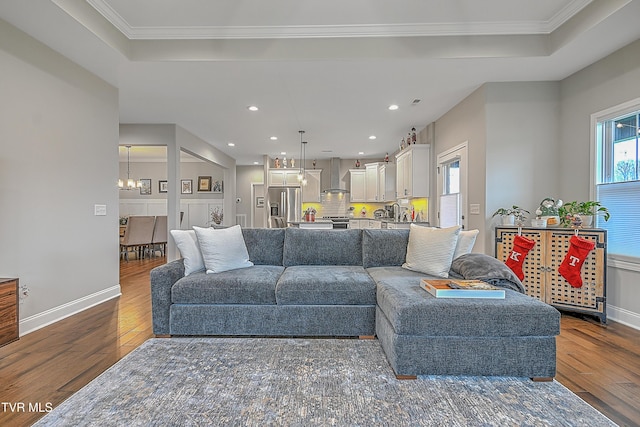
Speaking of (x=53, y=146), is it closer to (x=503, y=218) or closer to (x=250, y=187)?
(x=503, y=218)

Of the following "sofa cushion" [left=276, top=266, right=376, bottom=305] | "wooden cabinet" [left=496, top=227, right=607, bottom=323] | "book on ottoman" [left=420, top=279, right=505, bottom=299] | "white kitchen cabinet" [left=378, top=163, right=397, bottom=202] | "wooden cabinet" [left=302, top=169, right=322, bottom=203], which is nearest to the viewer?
"book on ottoman" [left=420, top=279, right=505, bottom=299]

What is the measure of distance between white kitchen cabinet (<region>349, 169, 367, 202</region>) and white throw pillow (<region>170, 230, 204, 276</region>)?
6.48m

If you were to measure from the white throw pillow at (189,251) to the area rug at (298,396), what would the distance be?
2.49 feet

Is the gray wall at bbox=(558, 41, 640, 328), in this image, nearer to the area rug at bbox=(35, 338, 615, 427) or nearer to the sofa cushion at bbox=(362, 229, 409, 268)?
the area rug at bbox=(35, 338, 615, 427)

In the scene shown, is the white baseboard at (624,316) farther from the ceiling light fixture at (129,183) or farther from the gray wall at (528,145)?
the ceiling light fixture at (129,183)

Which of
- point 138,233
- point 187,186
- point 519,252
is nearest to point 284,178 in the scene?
point 187,186

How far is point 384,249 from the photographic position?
3.22 m

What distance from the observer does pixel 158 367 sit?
2.13 meters

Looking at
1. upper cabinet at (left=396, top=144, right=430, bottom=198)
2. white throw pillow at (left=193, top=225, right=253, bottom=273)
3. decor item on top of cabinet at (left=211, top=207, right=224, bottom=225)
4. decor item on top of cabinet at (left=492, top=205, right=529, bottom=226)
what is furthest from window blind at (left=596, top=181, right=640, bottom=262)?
decor item on top of cabinet at (left=211, top=207, right=224, bottom=225)

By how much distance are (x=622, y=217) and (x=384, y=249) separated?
2.30m

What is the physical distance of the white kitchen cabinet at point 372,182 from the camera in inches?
343

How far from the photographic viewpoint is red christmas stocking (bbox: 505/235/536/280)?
3.47m

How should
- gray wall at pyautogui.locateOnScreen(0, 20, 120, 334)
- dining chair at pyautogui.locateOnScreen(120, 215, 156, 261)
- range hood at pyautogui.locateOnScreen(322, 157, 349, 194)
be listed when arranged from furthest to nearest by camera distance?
range hood at pyautogui.locateOnScreen(322, 157, 349, 194), dining chair at pyautogui.locateOnScreen(120, 215, 156, 261), gray wall at pyautogui.locateOnScreen(0, 20, 120, 334)

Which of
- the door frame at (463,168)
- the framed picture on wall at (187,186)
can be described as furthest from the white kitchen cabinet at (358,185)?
the framed picture on wall at (187,186)
